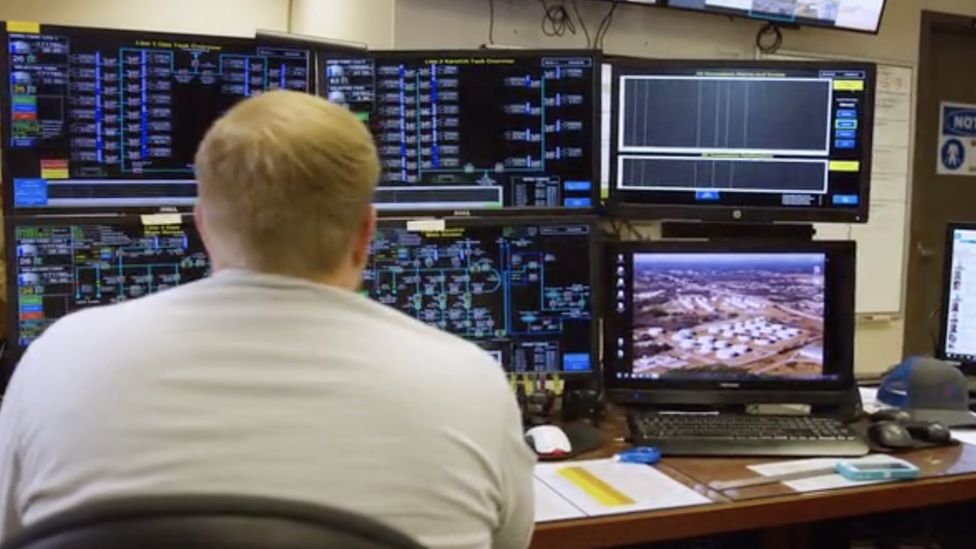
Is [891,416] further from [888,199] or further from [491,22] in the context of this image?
[888,199]

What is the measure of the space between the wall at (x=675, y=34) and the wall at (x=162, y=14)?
5.32 ft

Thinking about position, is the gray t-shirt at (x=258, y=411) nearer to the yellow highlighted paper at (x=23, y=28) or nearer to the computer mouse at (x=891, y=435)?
the yellow highlighted paper at (x=23, y=28)

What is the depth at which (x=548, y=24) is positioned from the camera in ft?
12.5

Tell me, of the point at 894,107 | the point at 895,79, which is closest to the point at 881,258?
the point at 894,107

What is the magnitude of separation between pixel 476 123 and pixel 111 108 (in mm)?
715

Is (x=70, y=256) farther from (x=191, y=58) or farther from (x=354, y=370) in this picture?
(x=354, y=370)

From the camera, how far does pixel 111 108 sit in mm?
1878

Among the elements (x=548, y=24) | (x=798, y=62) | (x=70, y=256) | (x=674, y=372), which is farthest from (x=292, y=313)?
(x=548, y=24)

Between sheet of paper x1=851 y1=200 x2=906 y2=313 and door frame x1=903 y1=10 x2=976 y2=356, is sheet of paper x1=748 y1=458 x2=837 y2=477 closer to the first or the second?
sheet of paper x1=851 y1=200 x2=906 y2=313

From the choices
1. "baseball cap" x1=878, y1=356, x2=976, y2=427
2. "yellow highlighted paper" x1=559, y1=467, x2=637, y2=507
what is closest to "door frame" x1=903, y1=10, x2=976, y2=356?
"baseball cap" x1=878, y1=356, x2=976, y2=427

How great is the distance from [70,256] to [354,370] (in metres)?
1.16

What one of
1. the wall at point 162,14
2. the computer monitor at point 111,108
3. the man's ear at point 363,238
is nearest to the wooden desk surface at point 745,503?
the man's ear at point 363,238

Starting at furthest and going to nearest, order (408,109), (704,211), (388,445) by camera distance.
Result: (704,211) < (408,109) < (388,445)

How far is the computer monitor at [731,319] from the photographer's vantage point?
6.84 feet
